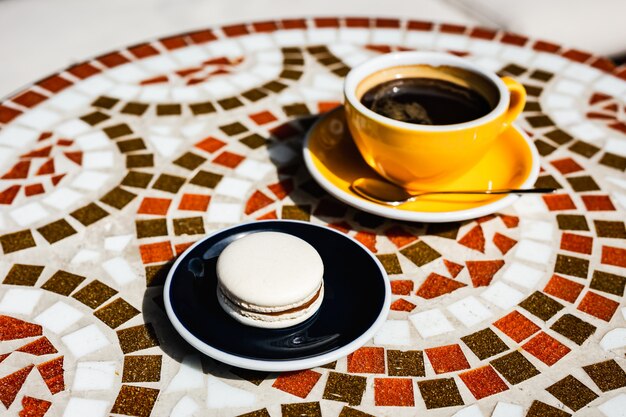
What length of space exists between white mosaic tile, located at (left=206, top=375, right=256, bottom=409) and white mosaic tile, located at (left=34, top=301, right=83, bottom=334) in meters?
0.17

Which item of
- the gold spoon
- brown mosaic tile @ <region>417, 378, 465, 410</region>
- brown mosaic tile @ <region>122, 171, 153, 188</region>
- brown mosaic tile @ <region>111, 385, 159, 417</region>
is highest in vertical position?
the gold spoon

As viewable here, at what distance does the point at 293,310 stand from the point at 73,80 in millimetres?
727

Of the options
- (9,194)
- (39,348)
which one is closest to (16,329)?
(39,348)

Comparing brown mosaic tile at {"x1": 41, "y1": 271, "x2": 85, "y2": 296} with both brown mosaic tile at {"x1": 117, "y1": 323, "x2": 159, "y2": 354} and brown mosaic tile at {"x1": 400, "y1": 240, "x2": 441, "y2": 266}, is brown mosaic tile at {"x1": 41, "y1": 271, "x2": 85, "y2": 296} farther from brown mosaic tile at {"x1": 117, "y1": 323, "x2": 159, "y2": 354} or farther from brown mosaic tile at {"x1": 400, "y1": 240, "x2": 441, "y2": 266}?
brown mosaic tile at {"x1": 400, "y1": 240, "x2": 441, "y2": 266}

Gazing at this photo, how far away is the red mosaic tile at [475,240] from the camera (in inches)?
31.3

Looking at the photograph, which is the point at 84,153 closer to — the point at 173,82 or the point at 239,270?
the point at 173,82

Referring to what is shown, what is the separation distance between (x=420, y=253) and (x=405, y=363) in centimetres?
17

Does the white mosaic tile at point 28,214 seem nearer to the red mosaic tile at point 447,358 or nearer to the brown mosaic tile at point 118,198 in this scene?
the brown mosaic tile at point 118,198

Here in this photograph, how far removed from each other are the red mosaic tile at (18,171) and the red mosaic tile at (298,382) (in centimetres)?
50

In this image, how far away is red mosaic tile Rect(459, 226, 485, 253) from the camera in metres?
0.79

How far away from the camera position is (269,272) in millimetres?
612

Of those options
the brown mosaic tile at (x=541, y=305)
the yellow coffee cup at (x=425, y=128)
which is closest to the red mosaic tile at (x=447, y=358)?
the brown mosaic tile at (x=541, y=305)

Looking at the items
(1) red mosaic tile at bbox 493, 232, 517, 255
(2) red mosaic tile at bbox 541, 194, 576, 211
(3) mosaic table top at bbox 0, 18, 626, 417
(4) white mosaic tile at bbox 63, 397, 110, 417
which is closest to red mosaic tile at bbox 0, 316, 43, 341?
(3) mosaic table top at bbox 0, 18, 626, 417

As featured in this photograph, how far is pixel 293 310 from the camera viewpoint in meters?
0.62
